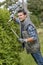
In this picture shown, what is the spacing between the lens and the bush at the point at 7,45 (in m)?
6.96

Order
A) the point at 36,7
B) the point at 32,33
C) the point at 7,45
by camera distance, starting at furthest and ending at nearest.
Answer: the point at 36,7, the point at 32,33, the point at 7,45

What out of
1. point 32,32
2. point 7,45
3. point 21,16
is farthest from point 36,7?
point 7,45

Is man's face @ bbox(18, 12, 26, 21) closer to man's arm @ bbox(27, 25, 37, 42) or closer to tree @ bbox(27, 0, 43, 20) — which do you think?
man's arm @ bbox(27, 25, 37, 42)

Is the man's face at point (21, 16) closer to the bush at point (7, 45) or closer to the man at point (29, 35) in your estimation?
the man at point (29, 35)

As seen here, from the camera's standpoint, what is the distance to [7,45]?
7.21m

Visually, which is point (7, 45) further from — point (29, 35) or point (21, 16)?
point (21, 16)

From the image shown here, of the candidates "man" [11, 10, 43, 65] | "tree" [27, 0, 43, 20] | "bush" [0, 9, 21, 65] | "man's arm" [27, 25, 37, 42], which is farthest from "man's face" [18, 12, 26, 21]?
"tree" [27, 0, 43, 20]

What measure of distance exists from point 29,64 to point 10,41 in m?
2.58

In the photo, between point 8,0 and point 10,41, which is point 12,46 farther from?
point 8,0

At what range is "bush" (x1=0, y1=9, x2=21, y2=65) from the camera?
696 cm

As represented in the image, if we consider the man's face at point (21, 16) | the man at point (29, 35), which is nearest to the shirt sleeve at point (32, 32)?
the man at point (29, 35)

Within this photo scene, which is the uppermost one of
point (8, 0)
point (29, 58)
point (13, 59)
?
point (13, 59)

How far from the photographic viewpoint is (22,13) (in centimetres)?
750

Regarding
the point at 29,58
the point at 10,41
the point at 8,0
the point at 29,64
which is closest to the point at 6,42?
the point at 10,41
